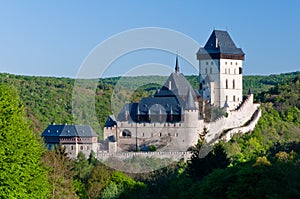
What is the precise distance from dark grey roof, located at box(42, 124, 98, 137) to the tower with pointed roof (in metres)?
12.4

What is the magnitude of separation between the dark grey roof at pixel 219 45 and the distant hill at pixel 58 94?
509cm

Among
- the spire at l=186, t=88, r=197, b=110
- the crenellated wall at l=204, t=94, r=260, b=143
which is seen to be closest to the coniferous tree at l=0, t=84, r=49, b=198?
the spire at l=186, t=88, r=197, b=110

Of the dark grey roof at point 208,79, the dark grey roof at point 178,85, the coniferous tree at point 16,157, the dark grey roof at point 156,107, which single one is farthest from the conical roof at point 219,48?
the coniferous tree at point 16,157

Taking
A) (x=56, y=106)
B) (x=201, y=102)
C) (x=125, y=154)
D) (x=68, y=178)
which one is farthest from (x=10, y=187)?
(x=56, y=106)

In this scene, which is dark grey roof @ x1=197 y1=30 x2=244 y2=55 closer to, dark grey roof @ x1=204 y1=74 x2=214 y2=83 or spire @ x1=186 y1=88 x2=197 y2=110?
dark grey roof @ x1=204 y1=74 x2=214 y2=83

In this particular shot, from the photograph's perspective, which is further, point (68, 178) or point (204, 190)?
point (68, 178)

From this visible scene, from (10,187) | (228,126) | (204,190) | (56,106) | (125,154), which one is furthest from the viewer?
(56,106)

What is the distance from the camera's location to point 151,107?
74.9 m

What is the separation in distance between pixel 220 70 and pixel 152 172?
1908 centimetres

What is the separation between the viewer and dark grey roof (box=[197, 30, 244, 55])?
8494 cm

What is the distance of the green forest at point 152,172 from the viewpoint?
119 ft

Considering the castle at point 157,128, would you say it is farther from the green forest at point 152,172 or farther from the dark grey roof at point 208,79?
the dark grey roof at point 208,79

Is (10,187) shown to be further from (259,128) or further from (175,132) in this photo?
(259,128)

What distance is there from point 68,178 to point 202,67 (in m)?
34.5
